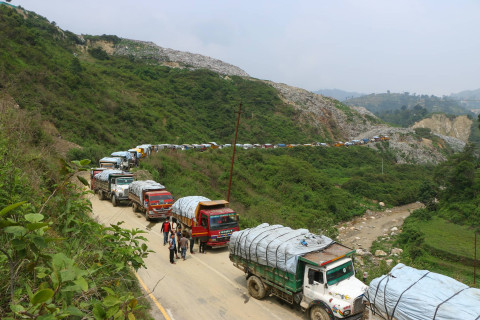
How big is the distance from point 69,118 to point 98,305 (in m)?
42.4

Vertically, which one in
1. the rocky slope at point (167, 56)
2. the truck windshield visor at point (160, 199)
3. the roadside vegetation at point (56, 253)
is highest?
the rocky slope at point (167, 56)

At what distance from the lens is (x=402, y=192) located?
47.8 m

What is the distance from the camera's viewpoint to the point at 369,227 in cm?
3544

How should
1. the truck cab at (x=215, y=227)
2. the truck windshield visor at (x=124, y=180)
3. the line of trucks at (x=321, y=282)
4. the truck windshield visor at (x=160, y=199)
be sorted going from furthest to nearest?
the truck windshield visor at (x=124, y=180)
the truck windshield visor at (x=160, y=199)
the truck cab at (x=215, y=227)
the line of trucks at (x=321, y=282)

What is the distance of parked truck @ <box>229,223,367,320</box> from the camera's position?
28.2ft

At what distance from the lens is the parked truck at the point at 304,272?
8.60m

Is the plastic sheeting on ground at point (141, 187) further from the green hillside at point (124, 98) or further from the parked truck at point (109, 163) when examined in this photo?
the green hillside at point (124, 98)

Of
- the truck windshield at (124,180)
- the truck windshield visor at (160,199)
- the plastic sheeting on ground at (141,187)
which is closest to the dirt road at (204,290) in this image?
the truck windshield visor at (160,199)

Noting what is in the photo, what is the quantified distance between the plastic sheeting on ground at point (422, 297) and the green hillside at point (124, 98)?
74.4 ft

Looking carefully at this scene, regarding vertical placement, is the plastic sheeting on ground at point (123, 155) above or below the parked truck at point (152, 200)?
above

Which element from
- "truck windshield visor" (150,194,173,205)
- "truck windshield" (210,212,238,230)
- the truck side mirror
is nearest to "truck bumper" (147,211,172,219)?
"truck windshield visor" (150,194,173,205)

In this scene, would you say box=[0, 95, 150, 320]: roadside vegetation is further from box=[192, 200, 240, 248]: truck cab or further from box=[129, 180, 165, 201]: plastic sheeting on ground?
box=[129, 180, 165, 201]: plastic sheeting on ground

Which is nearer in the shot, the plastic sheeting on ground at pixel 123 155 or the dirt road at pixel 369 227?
the dirt road at pixel 369 227

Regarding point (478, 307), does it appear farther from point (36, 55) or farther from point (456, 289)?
point (36, 55)
